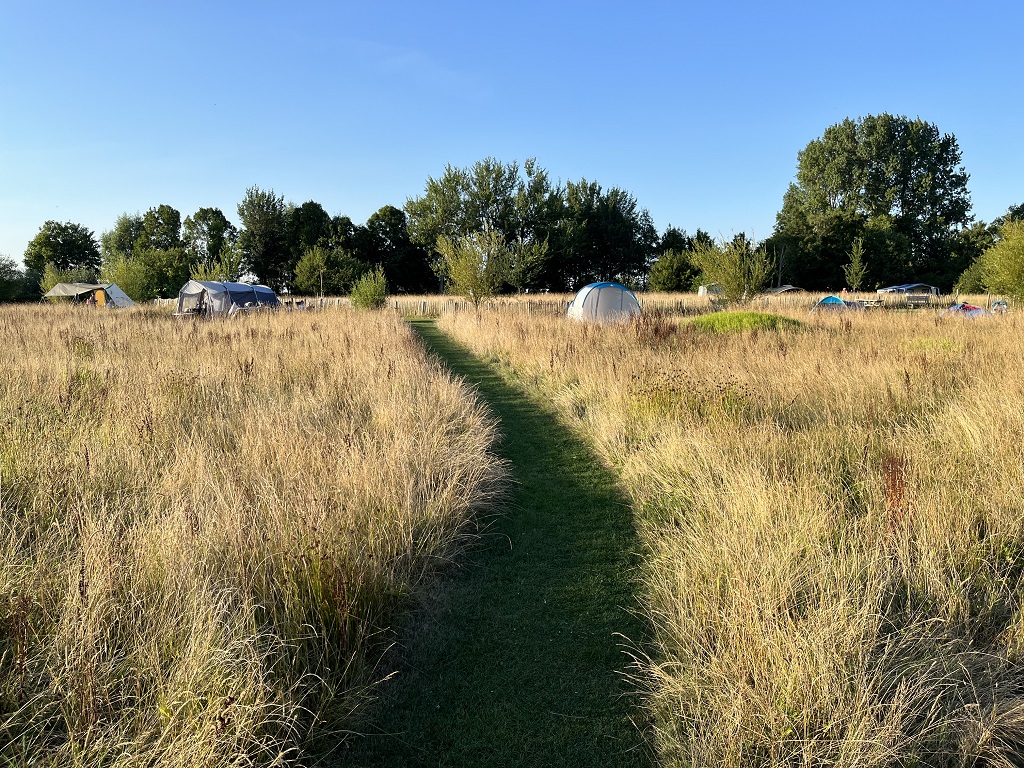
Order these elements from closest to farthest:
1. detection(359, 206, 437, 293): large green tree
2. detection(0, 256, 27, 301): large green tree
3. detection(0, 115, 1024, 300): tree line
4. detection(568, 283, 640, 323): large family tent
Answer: detection(568, 283, 640, 323): large family tent
detection(0, 256, 27, 301): large green tree
detection(0, 115, 1024, 300): tree line
detection(359, 206, 437, 293): large green tree

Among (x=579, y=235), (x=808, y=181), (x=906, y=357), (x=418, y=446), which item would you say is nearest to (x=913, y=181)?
(x=808, y=181)

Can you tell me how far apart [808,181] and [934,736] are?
7101 cm

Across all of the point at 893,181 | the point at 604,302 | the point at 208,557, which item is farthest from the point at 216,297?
the point at 893,181

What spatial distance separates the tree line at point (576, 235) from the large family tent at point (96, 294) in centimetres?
208

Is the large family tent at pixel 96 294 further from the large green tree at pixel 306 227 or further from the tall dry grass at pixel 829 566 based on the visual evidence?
the tall dry grass at pixel 829 566

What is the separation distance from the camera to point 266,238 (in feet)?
164

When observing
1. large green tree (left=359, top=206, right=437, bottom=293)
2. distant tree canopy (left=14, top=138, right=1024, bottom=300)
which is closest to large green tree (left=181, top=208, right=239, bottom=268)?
distant tree canopy (left=14, top=138, right=1024, bottom=300)

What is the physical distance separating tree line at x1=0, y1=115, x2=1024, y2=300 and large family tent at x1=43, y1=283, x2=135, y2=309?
6.81 feet

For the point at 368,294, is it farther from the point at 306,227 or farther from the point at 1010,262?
the point at 306,227

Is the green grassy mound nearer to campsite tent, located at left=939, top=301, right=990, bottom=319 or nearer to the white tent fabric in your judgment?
campsite tent, located at left=939, top=301, right=990, bottom=319

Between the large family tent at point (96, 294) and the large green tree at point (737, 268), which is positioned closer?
the large green tree at point (737, 268)

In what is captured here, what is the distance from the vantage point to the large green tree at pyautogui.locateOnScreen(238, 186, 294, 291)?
162ft

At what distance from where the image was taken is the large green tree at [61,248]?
57.3 m

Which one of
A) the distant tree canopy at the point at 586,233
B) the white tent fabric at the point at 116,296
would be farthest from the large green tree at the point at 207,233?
the white tent fabric at the point at 116,296
